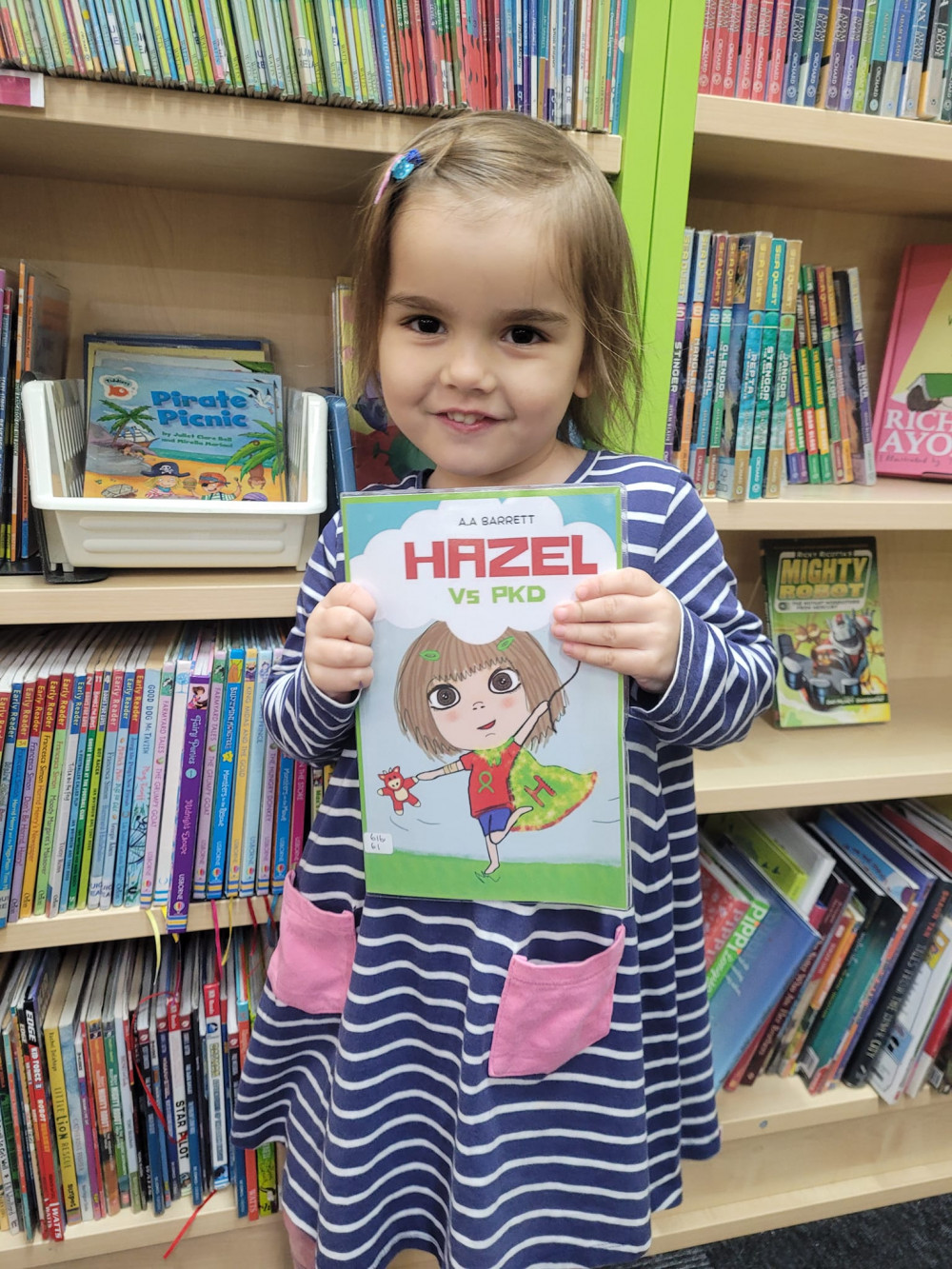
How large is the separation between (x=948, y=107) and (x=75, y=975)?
139cm

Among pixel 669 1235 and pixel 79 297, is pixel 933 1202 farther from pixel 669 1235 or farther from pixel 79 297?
pixel 79 297

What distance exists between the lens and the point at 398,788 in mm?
593

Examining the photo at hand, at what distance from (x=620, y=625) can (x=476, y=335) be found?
0.23m

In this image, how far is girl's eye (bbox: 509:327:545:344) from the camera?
0.57 m

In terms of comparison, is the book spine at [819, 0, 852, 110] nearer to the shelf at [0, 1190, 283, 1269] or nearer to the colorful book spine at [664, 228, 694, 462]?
the colorful book spine at [664, 228, 694, 462]

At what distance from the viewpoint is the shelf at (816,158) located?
0.77 metres

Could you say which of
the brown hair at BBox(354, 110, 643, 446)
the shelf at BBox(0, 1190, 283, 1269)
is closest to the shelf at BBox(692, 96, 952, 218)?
the brown hair at BBox(354, 110, 643, 446)

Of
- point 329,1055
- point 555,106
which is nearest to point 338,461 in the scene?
point 555,106

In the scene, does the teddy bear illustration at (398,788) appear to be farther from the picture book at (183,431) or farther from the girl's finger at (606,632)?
the picture book at (183,431)

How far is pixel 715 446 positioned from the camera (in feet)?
2.90

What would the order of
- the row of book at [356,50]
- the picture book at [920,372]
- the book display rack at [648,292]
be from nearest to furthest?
1. the row of book at [356,50]
2. the book display rack at [648,292]
3. the picture book at [920,372]

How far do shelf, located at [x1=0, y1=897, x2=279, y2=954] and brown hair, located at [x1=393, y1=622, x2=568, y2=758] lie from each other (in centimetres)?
44

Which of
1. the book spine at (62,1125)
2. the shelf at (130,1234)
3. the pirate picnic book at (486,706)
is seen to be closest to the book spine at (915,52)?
the pirate picnic book at (486,706)

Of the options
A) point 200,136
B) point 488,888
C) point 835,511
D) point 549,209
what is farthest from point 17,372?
point 835,511
